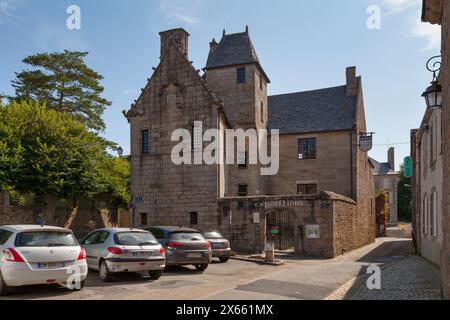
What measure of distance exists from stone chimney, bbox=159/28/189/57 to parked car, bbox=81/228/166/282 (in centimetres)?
1722

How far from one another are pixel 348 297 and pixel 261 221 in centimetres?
1185

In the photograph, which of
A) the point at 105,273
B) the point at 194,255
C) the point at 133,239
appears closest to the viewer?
the point at 105,273

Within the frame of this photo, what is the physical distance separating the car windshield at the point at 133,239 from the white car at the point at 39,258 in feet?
5.13

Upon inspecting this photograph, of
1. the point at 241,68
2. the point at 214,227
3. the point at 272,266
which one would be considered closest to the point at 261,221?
the point at 214,227

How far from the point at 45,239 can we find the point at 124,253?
2.19m

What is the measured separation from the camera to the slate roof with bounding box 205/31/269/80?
91.6 ft

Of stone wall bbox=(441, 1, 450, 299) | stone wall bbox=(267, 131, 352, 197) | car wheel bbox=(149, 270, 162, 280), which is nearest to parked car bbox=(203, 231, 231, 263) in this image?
car wheel bbox=(149, 270, 162, 280)

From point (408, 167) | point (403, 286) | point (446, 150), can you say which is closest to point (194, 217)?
point (408, 167)

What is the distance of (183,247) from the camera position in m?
13.1

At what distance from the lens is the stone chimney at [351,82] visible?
2883cm

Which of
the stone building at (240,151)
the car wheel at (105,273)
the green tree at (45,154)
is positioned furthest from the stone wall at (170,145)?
the car wheel at (105,273)

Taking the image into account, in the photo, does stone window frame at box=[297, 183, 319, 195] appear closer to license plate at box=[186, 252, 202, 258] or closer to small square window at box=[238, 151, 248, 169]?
small square window at box=[238, 151, 248, 169]

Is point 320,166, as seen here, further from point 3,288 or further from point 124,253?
point 3,288
